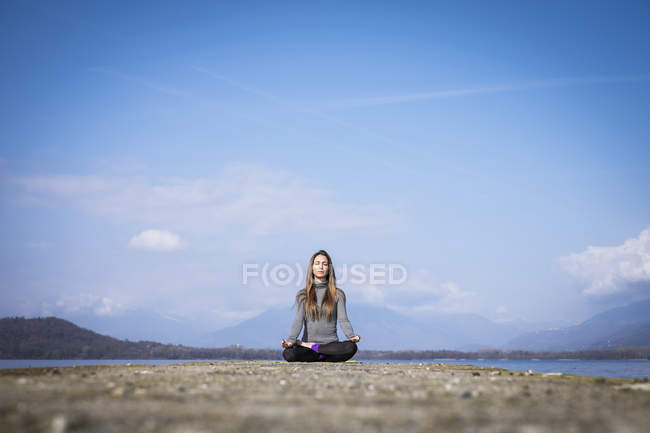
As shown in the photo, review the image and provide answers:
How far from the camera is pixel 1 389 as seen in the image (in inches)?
240

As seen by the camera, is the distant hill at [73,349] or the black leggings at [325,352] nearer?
the black leggings at [325,352]

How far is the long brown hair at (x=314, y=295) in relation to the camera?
15.4 meters

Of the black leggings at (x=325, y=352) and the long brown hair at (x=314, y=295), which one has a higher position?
the long brown hair at (x=314, y=295)

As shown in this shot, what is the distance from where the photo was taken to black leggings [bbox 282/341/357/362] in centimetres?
1465

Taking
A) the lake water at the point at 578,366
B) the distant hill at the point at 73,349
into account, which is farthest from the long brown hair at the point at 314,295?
the distant hill at the point at 73,349

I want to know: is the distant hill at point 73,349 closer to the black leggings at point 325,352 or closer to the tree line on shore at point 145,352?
the tree line on shore at point 145,352

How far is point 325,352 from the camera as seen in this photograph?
48.4 ft

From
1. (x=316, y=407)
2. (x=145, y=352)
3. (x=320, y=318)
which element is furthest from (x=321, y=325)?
(x=145, y=352)

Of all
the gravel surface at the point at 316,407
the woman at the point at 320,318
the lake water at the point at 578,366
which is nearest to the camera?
the gravel surface at the point at 316,407

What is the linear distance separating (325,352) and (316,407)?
33.6ft

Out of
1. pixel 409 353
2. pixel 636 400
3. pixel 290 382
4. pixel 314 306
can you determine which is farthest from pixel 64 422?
pixel 409 353

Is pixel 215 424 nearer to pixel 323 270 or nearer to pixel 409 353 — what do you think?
pixel 323 270

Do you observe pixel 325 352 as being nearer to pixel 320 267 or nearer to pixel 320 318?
pixel 320 318

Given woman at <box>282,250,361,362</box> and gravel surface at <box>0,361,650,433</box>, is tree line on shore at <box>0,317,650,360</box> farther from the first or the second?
gravel surface at <box>0,361,650,433</box>
